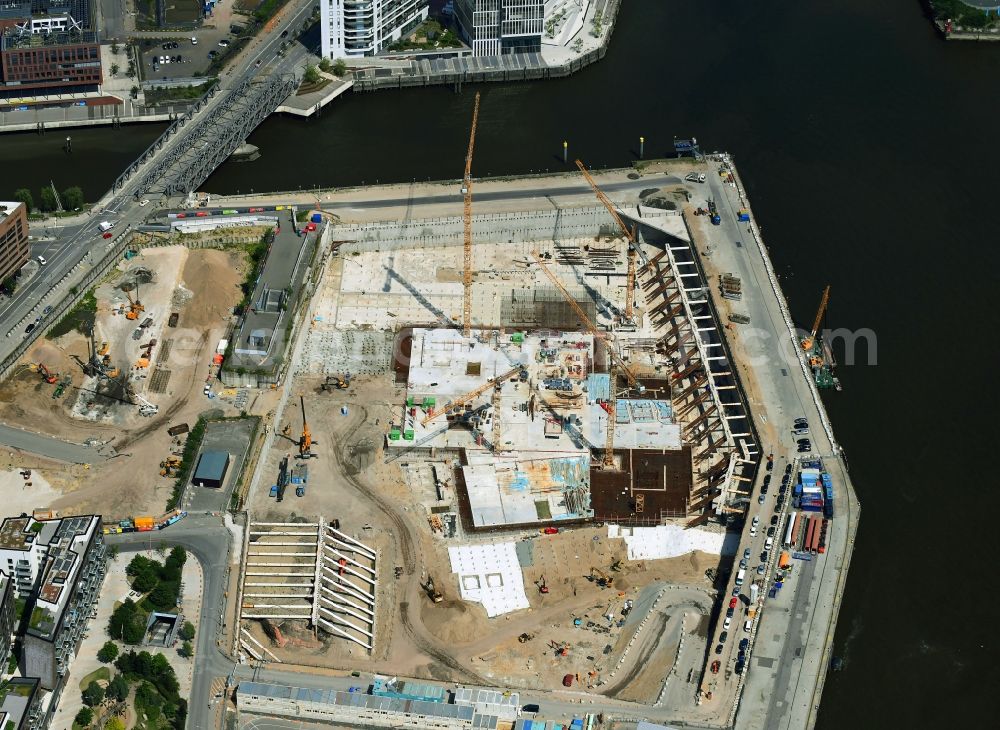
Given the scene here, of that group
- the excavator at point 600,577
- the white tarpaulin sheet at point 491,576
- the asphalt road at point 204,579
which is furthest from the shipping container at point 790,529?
the asphalt road at point 204,579

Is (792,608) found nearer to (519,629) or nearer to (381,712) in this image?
(519,629)

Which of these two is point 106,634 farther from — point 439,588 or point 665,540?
point 665,540

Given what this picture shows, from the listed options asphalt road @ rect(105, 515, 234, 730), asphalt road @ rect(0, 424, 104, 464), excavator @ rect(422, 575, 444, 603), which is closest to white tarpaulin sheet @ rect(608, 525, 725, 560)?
excavator @ rect(422, 575, 444, 603)

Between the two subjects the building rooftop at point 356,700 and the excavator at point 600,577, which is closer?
the building rooftop at point 356,700

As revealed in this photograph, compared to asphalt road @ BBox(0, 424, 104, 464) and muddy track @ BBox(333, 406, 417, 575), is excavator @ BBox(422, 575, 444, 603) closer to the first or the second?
muddy track @ BBox(333, 406, 417, 575)

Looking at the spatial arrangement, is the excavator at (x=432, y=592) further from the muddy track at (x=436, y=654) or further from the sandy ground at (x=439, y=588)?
the muddy track at (x=436, y=654)

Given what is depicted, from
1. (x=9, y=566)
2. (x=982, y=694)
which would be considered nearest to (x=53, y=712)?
(x=9, y=566)
